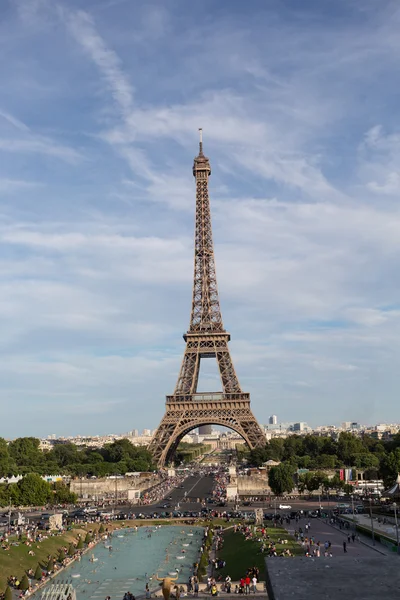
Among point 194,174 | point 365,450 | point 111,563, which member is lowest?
point 111,563

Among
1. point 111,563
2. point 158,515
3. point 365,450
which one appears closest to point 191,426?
point 158,515

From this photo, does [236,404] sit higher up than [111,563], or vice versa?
[236,404]

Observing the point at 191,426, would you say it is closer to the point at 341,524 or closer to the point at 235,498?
the point at 235,498

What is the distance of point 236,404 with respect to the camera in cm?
10962

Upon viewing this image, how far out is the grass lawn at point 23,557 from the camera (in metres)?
45.4

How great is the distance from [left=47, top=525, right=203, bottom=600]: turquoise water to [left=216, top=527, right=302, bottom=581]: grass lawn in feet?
9.35

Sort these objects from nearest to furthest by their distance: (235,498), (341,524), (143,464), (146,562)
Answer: (146,562)
(341,524)
(235,498)
(143,464)

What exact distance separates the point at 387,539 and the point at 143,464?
76.3 meters

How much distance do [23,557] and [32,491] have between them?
3309cm

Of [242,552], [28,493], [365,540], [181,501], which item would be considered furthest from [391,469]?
[28,493]

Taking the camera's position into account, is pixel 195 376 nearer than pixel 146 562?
No

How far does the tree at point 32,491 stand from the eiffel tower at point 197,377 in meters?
29.8

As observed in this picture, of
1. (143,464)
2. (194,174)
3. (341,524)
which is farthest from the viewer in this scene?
(194,174)

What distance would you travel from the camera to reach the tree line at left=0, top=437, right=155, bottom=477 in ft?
376
